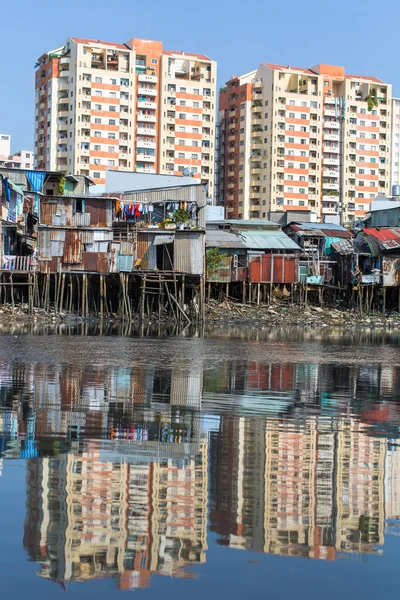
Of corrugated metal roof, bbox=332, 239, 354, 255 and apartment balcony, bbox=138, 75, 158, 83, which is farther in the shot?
apartment balcony, bbox=138, 75, 158, 83

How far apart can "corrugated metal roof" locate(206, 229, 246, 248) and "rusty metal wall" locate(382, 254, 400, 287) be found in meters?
10.5

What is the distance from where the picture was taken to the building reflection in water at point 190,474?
23.8 ft

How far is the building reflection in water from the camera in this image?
7.26m

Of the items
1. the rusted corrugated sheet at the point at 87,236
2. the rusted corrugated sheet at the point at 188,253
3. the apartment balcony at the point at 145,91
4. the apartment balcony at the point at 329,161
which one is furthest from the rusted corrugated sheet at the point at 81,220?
the apartment balcony at the point at 329,161

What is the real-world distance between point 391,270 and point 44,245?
25.7m

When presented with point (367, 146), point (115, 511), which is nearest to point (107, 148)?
point (367, 146)

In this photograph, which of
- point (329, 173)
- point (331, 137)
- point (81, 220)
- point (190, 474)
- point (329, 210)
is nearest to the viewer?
point (190, 474)

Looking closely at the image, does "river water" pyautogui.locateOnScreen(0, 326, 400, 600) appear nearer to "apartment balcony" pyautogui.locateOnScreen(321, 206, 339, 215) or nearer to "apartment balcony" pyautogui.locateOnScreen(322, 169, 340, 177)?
"apartment balcony" pyautogui.locateOnScreen(321, 206, 339, 215)

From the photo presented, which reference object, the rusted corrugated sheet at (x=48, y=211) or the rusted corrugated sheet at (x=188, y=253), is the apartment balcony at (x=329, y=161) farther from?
the rusted corrugated sheet at (x=48, y=211)

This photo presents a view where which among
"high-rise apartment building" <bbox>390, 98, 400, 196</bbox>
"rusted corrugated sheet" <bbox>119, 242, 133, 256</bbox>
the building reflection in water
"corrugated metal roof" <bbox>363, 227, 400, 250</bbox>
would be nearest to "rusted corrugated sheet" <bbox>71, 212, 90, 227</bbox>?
"rusted corrugated sheet" <bbox>119, 242, 133, 256</bbox>

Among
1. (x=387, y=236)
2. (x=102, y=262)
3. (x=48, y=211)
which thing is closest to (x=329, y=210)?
(x=387, y=236)

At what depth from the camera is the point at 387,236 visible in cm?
6378

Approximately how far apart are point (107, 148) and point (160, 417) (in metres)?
83.7

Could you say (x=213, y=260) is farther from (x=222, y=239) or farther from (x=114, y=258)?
(x=114, y=258)
